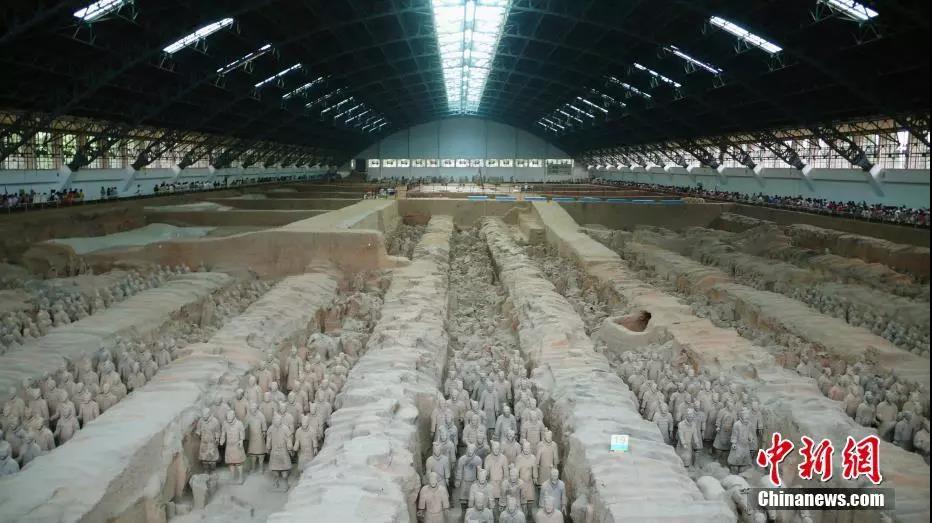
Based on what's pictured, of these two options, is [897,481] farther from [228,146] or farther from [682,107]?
[228,146]

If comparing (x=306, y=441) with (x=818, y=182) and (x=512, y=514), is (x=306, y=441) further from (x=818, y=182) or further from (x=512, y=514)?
(x=818, y=182)

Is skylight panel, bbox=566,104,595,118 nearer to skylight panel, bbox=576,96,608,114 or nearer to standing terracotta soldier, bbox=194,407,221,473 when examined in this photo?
skylight panel, bbox=576,96,608,114

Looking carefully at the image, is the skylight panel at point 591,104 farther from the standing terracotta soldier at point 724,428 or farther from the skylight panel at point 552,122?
the standing terracotta soldier at point 724,428

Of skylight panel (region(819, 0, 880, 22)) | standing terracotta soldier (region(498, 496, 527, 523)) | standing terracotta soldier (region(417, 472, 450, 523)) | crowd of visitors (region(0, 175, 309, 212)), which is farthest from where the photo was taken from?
crowd of visitors (region(0, 175, 309, 212))

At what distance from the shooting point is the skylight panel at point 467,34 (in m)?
22.1

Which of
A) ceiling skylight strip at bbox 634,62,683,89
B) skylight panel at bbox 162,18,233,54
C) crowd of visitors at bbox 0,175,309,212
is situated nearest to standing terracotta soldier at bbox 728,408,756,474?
skylight panel at bbox 162,18,233,54

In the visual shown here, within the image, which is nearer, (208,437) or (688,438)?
(208,437)

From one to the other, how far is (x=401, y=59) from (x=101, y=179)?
38.3 ft

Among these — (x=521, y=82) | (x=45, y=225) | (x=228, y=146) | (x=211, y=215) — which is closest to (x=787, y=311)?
(x=211, y=215)

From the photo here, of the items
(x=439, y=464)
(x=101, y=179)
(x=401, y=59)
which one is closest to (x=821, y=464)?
(x=439, y=464)

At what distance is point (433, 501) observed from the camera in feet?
18.8

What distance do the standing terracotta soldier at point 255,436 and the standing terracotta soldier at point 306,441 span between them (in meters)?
0.34

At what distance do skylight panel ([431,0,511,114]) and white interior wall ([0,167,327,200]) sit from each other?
12.6 m

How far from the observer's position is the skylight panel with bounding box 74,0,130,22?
595 inches
